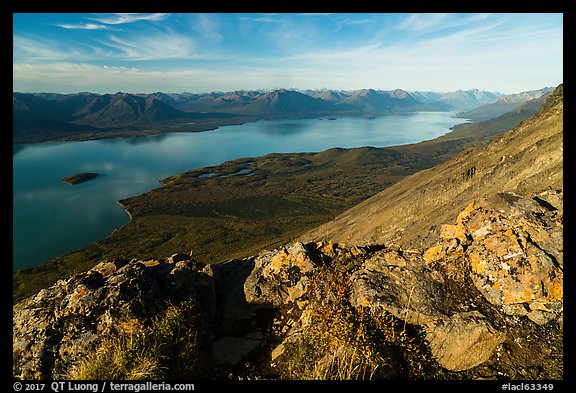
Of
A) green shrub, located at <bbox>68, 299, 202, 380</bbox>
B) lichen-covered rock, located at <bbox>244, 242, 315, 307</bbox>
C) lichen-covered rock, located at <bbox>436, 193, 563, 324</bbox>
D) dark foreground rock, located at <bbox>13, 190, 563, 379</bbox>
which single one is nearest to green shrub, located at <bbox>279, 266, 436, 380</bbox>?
dark foreground rock, located at <bbox>13, 190, 563, 379</bbox>

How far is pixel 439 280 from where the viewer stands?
9.66m

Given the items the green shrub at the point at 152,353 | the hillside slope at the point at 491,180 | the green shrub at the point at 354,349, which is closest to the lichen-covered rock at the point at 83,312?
the green shrub at the point at 152,353

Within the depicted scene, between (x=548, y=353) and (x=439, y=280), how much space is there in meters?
3.01

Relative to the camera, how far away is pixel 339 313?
8.25 meters

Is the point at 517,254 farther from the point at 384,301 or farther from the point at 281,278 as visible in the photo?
the point at 281,278

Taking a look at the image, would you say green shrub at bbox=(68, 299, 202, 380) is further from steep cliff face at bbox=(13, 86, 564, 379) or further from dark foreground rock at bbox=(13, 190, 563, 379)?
dark foreground rock at bbox=(13, 190, 563, 379)

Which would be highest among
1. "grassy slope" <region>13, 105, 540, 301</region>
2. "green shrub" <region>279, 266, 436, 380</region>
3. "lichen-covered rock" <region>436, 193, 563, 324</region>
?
"lichen-covered rock" <region>436, 193, 563, 324</region>

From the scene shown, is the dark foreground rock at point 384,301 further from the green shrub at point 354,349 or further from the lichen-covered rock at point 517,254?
the green shrub at point 354,349

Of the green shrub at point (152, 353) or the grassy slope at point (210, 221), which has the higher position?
the green shrub at point (152, 353)

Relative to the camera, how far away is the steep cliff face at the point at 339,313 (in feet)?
24.0

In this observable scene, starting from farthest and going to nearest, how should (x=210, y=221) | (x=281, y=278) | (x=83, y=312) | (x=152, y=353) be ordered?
(x=210, y=221), (x=281, y=278), (x=83, y=312), (x=152, y=353)

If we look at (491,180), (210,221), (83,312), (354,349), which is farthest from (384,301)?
(210,221)

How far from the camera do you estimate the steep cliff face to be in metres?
7.32

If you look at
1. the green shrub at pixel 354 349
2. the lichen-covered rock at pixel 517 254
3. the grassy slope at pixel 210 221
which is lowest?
Answer: the grassy slope at pixel 210 221
